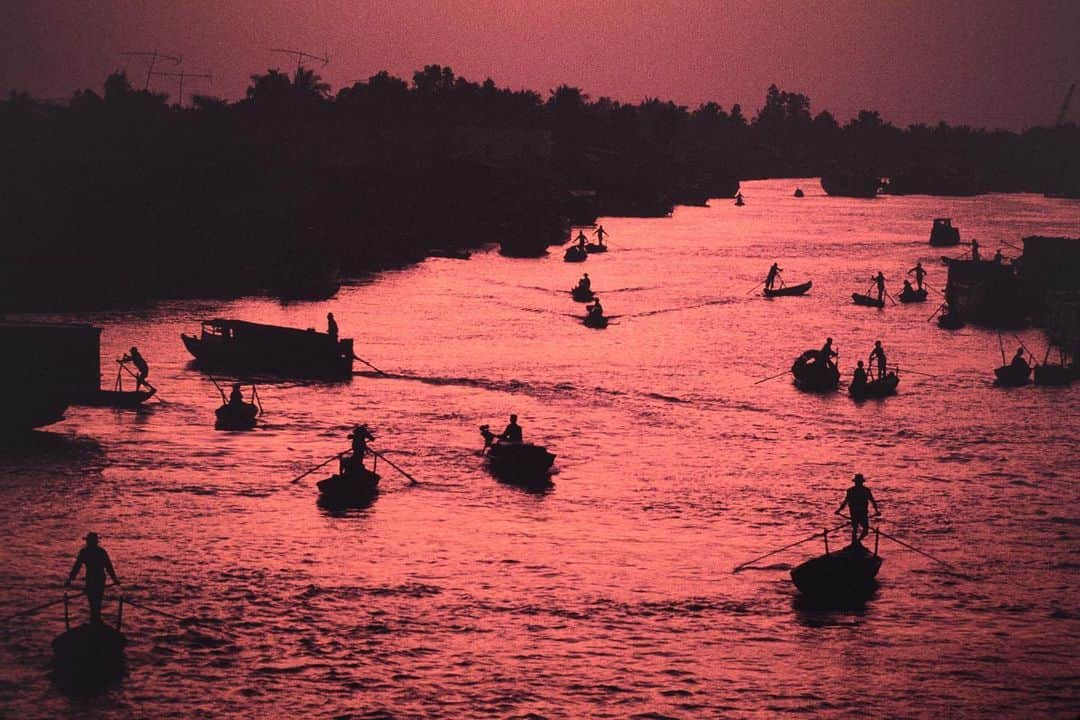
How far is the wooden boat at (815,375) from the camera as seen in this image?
206ft

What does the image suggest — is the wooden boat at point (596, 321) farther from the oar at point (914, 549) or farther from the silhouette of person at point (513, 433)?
the oar at point (914, 549)

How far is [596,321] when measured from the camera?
270 feet

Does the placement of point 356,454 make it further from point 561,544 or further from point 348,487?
point 561,544

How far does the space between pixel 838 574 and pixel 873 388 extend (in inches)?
1199

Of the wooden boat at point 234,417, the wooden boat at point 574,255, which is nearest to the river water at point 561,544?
the wooden boat at point 234,417

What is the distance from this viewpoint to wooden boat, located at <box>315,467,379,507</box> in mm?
39906

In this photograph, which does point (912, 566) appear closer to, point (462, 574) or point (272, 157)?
point (462, 574)

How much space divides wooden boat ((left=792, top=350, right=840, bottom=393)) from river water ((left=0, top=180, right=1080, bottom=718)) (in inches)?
38.2

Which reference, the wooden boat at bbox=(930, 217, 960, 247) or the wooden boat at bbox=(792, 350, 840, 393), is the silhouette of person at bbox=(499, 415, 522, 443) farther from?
the wooden boat at bbox=(930, 217, 960, 247)

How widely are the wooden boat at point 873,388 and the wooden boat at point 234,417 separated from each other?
2716 cm

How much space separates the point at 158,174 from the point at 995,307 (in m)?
64.1

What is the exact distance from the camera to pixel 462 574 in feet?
116

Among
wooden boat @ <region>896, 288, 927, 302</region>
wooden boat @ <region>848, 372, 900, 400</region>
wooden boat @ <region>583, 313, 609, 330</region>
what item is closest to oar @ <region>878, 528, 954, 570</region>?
wooden boat @ <region>848, 372, 900, 400</region>

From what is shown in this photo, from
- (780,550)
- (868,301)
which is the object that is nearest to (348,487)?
(780,550)
